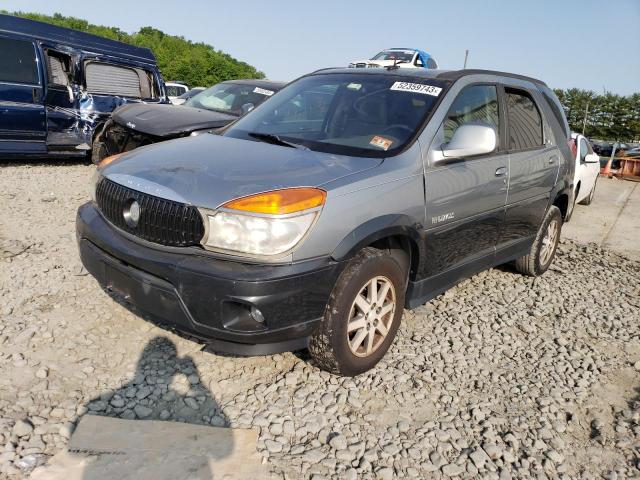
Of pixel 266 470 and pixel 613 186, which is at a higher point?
pixel 266 470

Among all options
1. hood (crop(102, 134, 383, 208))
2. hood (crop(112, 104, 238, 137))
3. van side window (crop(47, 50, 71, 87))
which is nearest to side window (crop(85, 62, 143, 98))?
van side window (crop(47, 50, 71, 87))

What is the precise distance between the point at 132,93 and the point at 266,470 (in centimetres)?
791

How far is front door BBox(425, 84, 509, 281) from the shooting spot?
10.8 feet

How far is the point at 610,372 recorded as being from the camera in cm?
352

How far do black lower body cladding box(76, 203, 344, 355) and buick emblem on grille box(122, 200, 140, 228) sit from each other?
0.31ft

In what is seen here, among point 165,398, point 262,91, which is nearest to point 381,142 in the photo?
point 165,398

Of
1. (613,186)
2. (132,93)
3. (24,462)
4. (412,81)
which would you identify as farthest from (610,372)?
(613,186)

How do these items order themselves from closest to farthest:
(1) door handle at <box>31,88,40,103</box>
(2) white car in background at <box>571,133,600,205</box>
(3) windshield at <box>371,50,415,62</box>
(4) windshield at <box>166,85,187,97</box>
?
(1) door handle at <box>31,88,40,103</box> → (2) white car in background at <box>571,133,600,205</box> → (3) windshield at <box>371,50,415,62</box> → (4) windshield at <box>166,85,187,97</box>

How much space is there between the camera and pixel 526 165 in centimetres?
425

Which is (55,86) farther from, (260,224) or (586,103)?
(586,103)

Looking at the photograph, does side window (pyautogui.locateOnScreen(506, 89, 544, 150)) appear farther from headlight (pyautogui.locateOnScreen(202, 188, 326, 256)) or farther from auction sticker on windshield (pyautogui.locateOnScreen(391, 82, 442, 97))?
headlight (pyautogui.locateOnScreen(202, 188, 326, 256))

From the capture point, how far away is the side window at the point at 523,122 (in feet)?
13.7

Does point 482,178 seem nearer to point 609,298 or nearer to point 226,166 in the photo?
point 226,166

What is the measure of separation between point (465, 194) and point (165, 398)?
2.23 m
